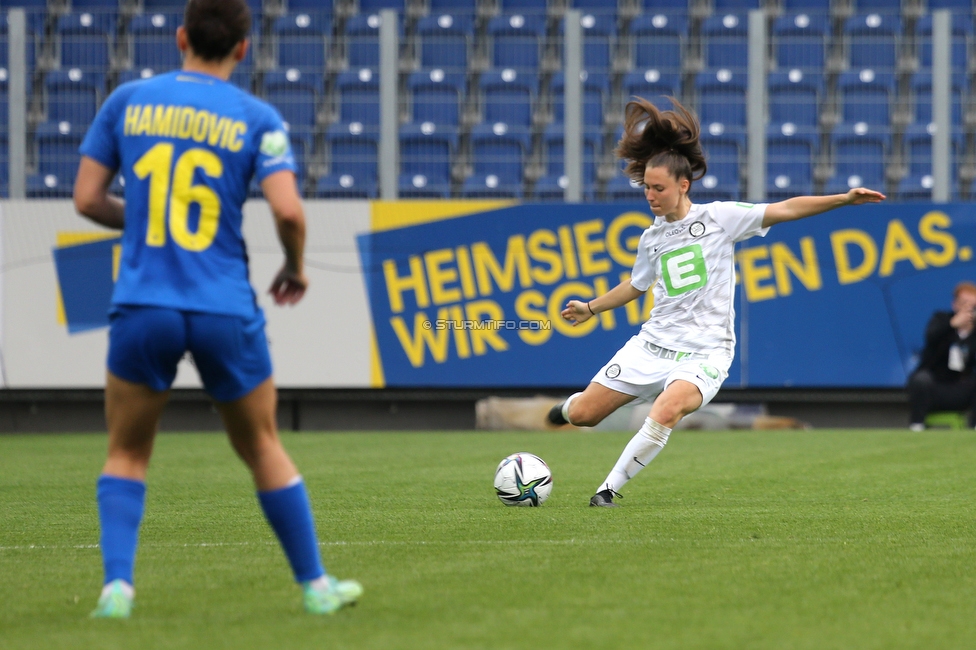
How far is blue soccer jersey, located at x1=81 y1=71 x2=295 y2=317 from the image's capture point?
3.69m

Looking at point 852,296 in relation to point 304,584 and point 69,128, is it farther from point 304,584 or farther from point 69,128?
point 304,584

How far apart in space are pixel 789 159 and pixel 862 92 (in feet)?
5.41

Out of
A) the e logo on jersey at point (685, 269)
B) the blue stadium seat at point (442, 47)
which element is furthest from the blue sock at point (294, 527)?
the blue stadium seat at point (442, 47)

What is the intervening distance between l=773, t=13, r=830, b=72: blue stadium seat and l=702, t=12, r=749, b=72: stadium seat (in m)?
0.46

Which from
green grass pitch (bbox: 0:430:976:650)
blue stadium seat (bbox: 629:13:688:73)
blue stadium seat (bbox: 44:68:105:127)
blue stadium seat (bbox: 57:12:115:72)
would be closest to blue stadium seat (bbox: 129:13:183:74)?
blue stadium seat (bbox: 57:12:115:72)

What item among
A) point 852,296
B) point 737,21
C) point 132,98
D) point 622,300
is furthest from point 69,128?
point 132,98

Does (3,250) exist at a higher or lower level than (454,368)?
higher

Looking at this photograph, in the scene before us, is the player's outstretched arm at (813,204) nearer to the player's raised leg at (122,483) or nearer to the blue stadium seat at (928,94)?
the player's raised leg at (122,483)

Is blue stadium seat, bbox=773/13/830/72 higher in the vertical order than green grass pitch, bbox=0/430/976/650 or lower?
higher

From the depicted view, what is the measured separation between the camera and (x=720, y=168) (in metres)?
17.6

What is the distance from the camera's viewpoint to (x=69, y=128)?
58.1ft

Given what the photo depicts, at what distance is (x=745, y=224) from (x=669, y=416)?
113 centimetres

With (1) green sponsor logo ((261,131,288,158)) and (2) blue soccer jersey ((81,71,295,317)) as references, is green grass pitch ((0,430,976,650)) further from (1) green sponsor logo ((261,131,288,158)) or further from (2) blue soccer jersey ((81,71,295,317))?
(1) green sponsor logo ((261,131,288,158))

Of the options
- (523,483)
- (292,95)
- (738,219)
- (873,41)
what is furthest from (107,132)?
(873,41)
